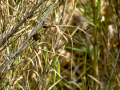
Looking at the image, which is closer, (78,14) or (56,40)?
(56,40)

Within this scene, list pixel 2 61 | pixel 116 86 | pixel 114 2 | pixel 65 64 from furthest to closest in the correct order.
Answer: pixel 65 64, pixel 116 86, pixel 114 2, pixel 2 61

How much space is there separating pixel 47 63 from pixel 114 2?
2.27 feet

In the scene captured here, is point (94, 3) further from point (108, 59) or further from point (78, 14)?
point (78, 14)

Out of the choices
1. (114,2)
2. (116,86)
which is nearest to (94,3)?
(114,2)

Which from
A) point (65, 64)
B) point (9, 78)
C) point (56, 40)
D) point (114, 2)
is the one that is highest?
point (114, 2)

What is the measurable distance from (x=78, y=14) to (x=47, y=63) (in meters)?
1.05

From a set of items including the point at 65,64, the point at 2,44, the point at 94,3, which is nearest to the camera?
the point at 2,44

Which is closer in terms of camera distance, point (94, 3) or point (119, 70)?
point (94, 3)

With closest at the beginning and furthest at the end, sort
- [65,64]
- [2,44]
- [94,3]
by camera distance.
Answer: [2,44] → [94,3] → [65,64]

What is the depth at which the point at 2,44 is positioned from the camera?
0.70 metres

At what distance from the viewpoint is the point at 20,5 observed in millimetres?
869

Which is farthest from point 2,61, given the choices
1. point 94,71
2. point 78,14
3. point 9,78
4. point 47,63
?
point 78,14

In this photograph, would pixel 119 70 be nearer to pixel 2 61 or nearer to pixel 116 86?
pixel 116 86

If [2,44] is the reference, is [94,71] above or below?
below
